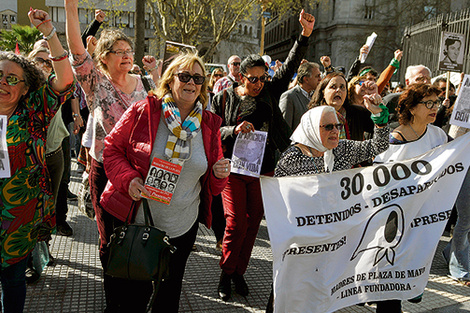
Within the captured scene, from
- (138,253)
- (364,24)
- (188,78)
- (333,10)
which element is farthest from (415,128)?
(333,10)

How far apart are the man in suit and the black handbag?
2759mm

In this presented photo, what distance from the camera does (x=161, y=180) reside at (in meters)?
2.70

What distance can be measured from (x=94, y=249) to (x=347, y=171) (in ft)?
10.2

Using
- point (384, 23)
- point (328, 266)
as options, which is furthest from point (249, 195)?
point (384, 23)

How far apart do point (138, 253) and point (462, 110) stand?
12.1 ft

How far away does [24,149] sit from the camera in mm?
2781

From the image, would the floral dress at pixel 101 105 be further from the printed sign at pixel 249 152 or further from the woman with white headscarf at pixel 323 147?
the woman with white headscarf at pixel 323 147

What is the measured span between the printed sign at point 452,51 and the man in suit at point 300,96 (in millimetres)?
3083

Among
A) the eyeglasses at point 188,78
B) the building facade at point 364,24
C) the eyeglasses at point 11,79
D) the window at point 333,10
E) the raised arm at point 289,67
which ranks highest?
the window at point 333,10

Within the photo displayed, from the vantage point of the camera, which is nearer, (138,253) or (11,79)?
(138,253)

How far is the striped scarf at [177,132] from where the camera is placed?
9.04ft

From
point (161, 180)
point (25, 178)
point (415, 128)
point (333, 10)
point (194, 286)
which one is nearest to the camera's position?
point (161, 180)

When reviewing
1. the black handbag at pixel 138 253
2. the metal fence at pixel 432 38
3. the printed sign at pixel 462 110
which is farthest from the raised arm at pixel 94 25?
the metal fence at pixel 432 38

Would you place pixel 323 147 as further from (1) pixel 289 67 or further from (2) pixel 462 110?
(2) pixel 462 110
